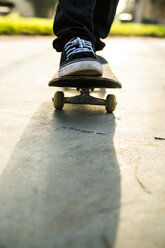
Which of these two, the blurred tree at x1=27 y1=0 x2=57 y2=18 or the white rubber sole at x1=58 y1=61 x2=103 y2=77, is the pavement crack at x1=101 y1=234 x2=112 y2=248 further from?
the blurred tree at x1=27 y1=0 x2=57 y2=18

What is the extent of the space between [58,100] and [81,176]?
2.13ft

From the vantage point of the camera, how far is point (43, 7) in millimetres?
13688

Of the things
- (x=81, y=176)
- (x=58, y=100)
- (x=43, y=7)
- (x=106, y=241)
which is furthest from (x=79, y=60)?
(x=43, y=7)

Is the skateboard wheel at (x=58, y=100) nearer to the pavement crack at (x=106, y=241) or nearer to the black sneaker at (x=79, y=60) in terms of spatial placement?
the black sneaker at (x=79, y=60)

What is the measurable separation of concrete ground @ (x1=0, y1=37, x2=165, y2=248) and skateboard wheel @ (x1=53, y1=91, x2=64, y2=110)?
1.5 inches

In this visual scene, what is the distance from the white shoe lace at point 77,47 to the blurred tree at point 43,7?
1345cm

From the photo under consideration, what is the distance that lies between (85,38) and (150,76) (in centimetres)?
124

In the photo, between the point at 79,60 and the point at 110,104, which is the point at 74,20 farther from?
the point at 110,104

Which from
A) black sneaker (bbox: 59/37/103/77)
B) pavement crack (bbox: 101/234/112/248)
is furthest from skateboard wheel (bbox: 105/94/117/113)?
pavement crack (bbox: 101/234/112/248)

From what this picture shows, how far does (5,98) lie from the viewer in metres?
1.57

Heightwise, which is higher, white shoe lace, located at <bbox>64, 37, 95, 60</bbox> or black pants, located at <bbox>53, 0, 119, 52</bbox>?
black pants, located at <bbox>53, 0, 119, 52</bbox>

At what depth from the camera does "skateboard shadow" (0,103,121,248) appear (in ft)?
1.86

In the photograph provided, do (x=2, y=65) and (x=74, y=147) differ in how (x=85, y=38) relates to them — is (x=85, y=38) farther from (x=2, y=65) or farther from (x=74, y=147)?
(x=2, y=65)

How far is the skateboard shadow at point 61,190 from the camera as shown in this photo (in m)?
0.57
